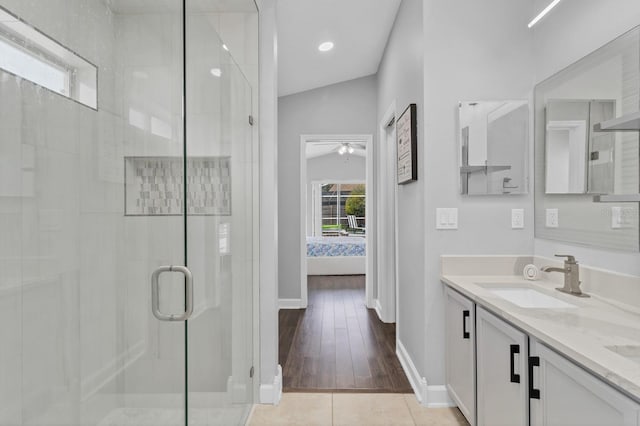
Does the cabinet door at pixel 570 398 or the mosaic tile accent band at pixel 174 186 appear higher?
the mosaic tile accent band at pixel 174 186

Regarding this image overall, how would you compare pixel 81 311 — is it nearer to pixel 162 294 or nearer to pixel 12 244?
pixel 12 244

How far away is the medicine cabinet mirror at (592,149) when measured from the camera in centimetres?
162

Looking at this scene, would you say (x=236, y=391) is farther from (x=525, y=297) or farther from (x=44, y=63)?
(x=44, y=63)

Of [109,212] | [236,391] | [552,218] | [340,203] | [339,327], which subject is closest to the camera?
[109,212]

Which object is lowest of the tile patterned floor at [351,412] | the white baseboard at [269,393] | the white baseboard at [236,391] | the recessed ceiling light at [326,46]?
the tile patterned floor at [351,412]

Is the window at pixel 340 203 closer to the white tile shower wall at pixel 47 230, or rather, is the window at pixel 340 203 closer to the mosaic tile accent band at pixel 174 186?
the mosaic tile accent band at pixel 174 186

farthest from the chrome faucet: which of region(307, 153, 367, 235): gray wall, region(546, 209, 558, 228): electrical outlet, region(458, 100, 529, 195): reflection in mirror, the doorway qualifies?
region(307, 153, 367, 235): gray wall

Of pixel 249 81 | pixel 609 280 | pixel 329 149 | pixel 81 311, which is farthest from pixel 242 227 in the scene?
pixel 329 149

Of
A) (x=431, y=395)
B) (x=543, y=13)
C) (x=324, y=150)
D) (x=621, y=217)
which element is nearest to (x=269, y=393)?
(x=431, y=395)

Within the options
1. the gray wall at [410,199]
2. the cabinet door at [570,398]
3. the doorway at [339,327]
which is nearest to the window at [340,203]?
the doorway at [339,327]

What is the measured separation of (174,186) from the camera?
48.8 inches

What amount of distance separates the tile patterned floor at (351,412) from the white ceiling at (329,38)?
2.91 meters

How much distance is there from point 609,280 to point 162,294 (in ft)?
6.31

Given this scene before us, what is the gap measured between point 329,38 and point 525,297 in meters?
2.77
